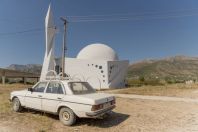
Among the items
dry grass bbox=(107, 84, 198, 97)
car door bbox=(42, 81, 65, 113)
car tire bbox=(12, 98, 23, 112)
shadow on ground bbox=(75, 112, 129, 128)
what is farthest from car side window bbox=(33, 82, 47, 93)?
dry grass bbox=(107, 84, 198, 97)

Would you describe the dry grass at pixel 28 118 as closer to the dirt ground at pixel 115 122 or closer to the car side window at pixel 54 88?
the dirt ground at pixel 115 122

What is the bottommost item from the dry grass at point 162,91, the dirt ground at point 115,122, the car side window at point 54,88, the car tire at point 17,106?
the dirt ground at point 115,122

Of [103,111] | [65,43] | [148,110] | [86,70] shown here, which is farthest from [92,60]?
[103,111]

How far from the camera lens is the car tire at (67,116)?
790 centimetres

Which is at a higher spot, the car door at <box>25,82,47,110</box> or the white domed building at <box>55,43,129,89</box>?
the white domed building at <box>55,43,129,89</box>

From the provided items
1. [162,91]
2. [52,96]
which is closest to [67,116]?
[52,96]

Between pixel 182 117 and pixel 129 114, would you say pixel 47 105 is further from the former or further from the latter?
pixel 182 117

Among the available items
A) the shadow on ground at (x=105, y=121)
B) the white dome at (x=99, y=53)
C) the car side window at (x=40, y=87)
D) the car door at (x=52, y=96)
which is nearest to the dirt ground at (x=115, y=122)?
the shadow on ground at (x=105, y=121)

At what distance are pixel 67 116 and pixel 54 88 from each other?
1.34 meters

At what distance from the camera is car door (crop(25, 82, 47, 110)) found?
9.01 m

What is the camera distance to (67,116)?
808 centimetres

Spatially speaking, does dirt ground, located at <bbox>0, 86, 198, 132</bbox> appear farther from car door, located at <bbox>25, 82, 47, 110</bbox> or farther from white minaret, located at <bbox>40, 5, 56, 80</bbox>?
white minaret, located at <bbox>40, 5, 56, 80</bbox>

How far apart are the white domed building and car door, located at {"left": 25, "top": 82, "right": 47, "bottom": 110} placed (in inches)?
937

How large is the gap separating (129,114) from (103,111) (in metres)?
2.34
